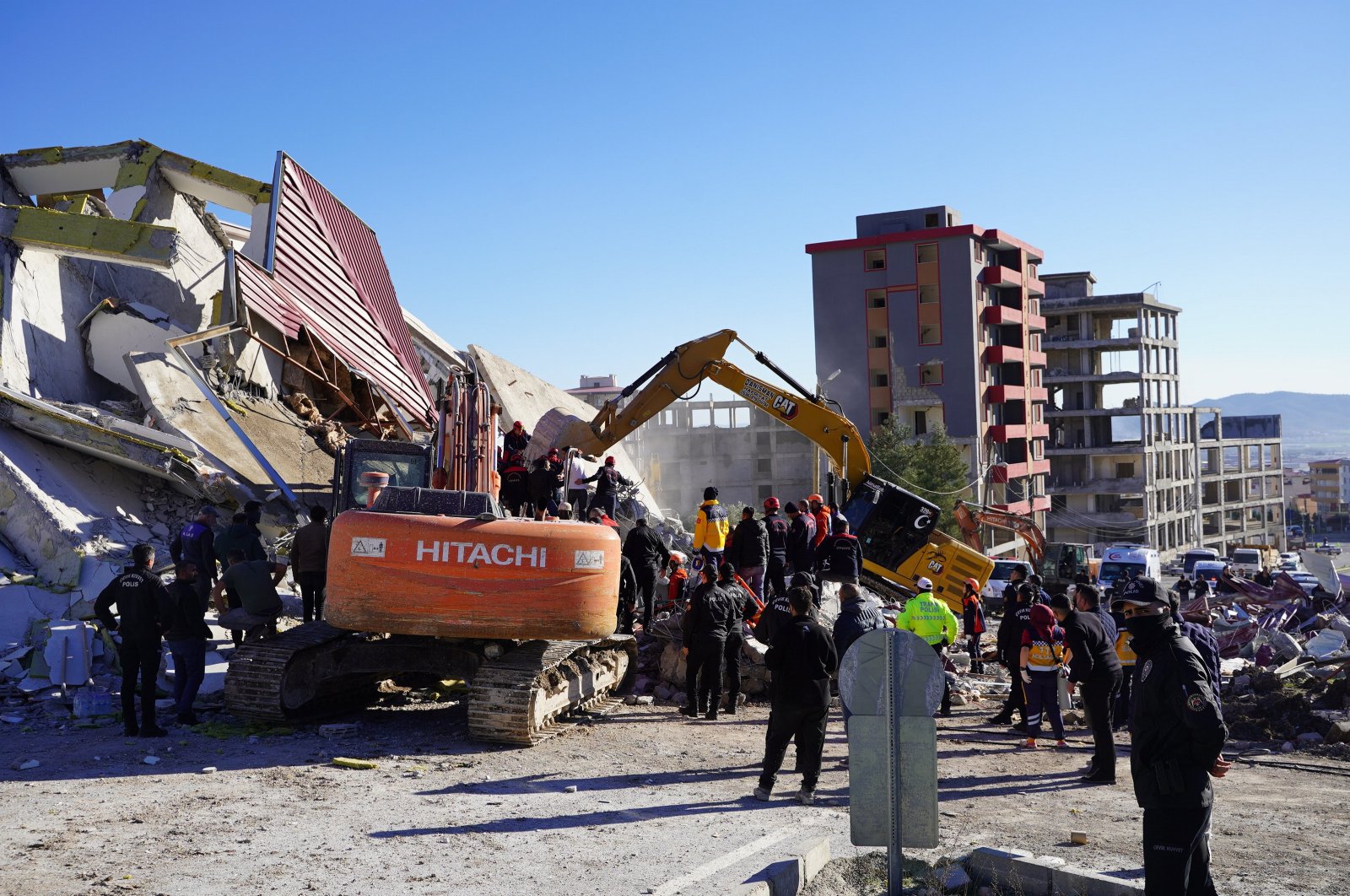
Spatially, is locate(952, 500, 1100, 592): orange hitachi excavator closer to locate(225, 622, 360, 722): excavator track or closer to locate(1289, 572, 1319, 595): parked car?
locate(1289, 572, 1319, 595): parked car

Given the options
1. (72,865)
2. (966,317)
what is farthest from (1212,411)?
(72,865)

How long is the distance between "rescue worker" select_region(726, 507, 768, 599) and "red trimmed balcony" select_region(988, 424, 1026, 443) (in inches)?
1903

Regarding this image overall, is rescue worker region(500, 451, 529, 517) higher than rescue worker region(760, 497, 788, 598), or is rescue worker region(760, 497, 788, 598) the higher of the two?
rescue worker region(500, 451, 529, 517)

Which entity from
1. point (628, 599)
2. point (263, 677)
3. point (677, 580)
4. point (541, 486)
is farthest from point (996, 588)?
point (263, 677)

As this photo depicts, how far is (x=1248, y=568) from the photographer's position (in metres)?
46.1

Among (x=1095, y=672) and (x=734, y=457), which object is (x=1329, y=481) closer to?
(x=734, y=457)

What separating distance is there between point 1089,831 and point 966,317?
170ft

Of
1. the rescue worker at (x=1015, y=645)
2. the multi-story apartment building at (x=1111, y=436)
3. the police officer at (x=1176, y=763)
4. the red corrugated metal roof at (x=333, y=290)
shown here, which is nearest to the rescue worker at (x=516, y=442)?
the red corrugated metal roof at (x=333, y=290)

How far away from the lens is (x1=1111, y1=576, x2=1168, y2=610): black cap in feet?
20.0

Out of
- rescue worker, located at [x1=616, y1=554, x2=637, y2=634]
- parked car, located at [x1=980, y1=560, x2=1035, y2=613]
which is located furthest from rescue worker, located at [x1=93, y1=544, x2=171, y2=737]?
parked car, located at [x1=980, y1=560, x2=1035, y2=613]

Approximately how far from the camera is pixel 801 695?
8414 millimetres

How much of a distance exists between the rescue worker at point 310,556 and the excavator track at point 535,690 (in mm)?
2870

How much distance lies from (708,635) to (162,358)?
11.1 metres

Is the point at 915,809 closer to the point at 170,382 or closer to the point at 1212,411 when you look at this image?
the point at 170,382
